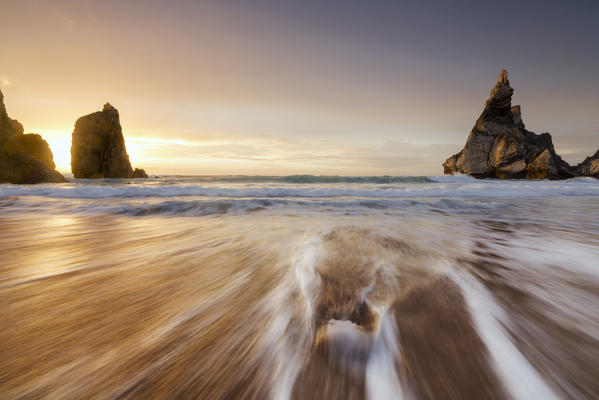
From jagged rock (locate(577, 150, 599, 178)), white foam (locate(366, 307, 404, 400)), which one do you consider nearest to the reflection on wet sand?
white foam (locate(366, 307, 404, 400))

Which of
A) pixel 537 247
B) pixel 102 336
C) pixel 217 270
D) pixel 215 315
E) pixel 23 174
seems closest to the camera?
pixel 102 336

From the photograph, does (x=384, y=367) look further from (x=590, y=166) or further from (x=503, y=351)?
(x=590, y=166)

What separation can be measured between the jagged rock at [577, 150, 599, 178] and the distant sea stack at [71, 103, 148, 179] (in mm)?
56342

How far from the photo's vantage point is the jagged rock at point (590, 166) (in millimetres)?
25203

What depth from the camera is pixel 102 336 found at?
3.01 feet

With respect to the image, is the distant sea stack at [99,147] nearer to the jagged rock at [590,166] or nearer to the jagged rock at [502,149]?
the jagged rock at [502,149]

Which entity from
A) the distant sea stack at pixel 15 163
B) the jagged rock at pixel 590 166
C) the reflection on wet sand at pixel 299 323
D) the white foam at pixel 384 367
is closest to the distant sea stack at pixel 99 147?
the distant sea stack at pixel 15 163

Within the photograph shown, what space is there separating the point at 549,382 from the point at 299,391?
0.74m

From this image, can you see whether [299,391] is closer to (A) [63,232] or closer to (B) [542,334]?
(B) [542,334]

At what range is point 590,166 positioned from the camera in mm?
26156

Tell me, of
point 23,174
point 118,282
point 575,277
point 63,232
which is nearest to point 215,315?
point 118,282

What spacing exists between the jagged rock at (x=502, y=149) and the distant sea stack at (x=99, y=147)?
4481 centimetres

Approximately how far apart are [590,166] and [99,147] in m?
59.9

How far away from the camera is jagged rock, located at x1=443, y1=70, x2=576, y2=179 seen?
2506 centimetres
